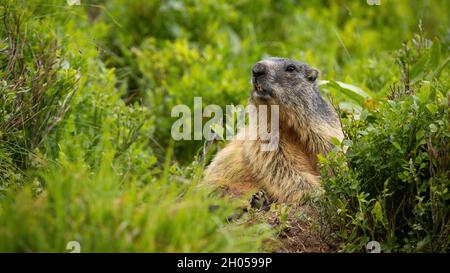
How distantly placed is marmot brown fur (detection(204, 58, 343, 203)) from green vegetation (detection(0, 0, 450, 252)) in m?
0.48

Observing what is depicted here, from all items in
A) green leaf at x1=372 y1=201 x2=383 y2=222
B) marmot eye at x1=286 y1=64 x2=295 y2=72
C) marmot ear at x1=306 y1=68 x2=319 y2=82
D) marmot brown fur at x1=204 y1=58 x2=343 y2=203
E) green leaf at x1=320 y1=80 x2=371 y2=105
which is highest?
marmot eye at x1=286 y1=64 x2=295 y2=72

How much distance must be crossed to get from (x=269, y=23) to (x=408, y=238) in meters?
7.55

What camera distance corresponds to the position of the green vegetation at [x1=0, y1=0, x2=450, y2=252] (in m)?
3.86

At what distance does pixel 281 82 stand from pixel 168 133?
2504mm

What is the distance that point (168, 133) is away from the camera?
894 cm

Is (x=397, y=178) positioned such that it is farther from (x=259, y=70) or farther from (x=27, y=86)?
(x=27, y=86)

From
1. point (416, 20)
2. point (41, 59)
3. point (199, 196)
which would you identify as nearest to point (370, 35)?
point (416, 20)

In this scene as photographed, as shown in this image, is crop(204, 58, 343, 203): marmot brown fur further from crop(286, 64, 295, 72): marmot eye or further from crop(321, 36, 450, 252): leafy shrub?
crop(321, 36, 450, 252): leafy shrub

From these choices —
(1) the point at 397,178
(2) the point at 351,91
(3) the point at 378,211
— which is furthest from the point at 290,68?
(3) the point at 378,211

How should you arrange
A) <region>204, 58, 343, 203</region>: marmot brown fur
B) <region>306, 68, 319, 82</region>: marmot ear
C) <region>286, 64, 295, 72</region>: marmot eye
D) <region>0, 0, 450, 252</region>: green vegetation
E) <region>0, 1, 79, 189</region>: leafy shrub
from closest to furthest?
A: <region>0, 0, 450, 252</region>: green vegetation, <region>0, 1, 79, 189</region>: leafy shrub, <region>204, 58, 343, 203</region>: marmot brown fur, <region>286, 64, 295, 72</region>: marmot eye, <region>306, 68, 319, 82</region>: marmot ear

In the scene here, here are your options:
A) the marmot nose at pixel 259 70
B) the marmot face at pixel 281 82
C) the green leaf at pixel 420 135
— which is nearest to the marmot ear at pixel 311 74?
the marmot face at pixel 281 82

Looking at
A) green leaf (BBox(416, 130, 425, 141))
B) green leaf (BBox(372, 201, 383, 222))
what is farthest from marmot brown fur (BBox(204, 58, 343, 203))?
green leaf (BBox(416, 130, 425, 141))

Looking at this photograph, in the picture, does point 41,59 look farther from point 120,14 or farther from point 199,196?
point 120,14

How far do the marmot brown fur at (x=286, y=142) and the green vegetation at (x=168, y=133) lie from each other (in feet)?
1.57
